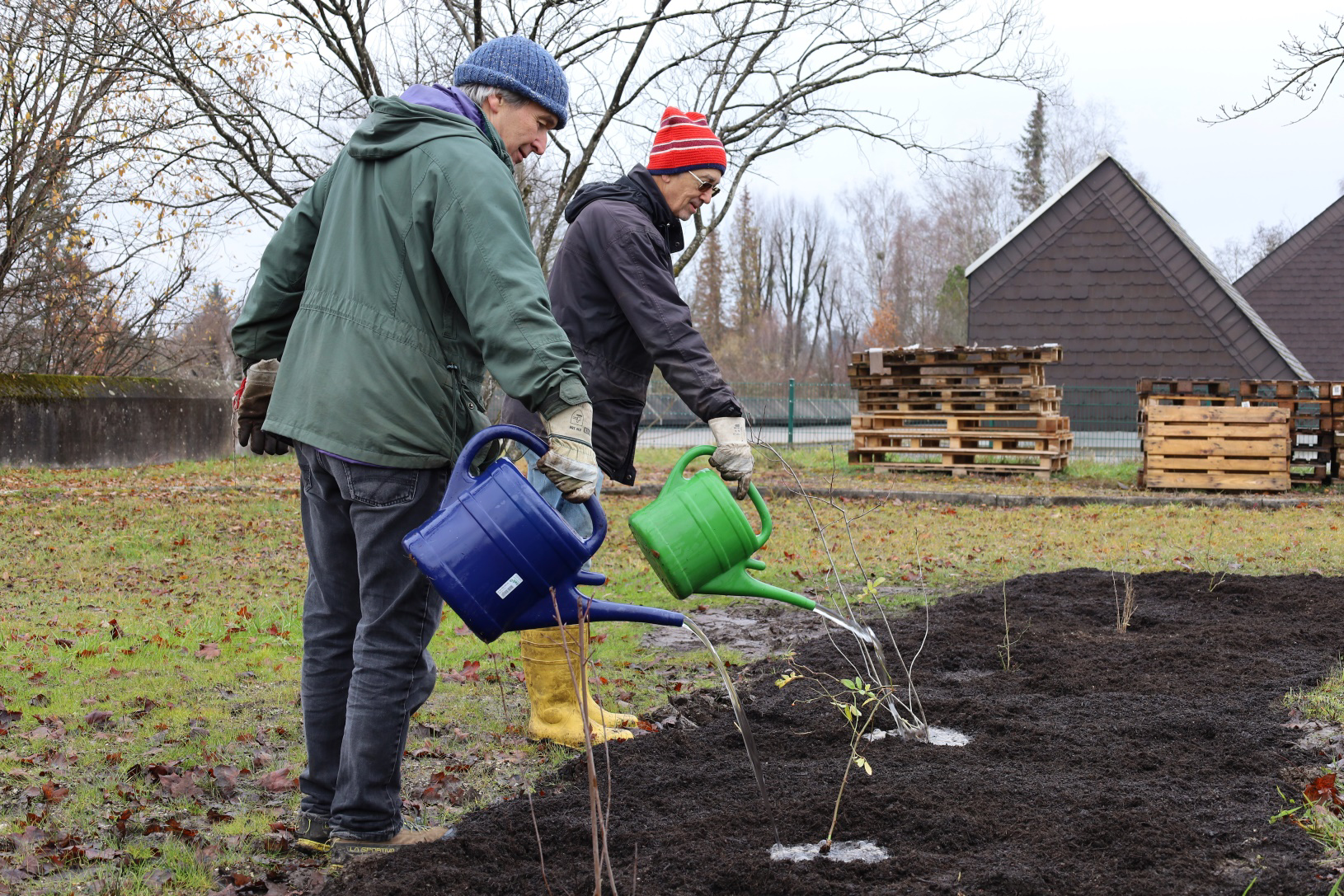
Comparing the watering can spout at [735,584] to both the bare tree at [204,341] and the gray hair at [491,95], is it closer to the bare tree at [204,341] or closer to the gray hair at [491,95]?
the gray hair at [491,95]

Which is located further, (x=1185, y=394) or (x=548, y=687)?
(x=1185, y=394)

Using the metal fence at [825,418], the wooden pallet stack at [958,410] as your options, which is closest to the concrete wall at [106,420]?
the metal fence at [825,418]

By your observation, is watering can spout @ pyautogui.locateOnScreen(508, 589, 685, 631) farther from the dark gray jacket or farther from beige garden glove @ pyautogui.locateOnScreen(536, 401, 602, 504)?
the dark gray jacket

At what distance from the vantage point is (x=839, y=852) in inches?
92.2

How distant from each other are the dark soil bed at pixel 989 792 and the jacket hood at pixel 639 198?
1609mm

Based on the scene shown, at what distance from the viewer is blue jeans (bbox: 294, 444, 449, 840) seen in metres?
2.27

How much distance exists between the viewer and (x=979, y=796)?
2.60 m

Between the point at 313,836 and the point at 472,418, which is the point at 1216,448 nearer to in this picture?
the point at 472,418

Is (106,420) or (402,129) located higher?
(402,129)

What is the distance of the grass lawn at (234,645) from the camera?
2639 mm

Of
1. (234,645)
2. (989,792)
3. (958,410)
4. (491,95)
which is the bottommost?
(234,645)

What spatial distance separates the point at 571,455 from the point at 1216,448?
10.7m

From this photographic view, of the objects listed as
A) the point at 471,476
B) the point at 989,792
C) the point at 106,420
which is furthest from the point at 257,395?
the point at 106,420

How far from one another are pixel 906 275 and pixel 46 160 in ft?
167
